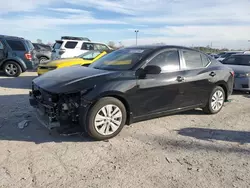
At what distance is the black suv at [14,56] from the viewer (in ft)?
Result: 35.3

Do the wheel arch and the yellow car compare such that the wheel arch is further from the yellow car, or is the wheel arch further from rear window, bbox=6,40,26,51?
rear window, bbox=6,40,26,51

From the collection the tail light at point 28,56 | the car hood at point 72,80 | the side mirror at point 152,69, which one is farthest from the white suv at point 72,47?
the side mirror at point 152,69

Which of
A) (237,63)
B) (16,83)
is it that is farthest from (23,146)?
(237,63)

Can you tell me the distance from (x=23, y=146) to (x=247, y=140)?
12.1 ft

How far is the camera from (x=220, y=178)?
3.11 meters

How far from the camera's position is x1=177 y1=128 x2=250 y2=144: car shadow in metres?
4.43

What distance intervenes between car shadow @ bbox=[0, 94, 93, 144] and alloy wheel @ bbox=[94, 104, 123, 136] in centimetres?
30

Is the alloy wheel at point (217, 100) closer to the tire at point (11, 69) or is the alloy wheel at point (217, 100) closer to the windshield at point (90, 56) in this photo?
the windshield at point (90, 56)

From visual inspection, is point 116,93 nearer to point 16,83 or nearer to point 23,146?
point 23,146

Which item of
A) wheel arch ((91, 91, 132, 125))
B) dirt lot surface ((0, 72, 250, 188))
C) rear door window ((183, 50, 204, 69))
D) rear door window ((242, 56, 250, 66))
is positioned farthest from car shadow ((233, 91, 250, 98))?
wheel arch ((91, 91, 132, 125))

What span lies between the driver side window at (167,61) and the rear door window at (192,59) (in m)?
0.27

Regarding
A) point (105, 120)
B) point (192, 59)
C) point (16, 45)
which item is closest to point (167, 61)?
point (192, 59)

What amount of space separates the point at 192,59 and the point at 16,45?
8410mm

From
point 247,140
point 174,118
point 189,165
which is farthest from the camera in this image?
point 174,118
